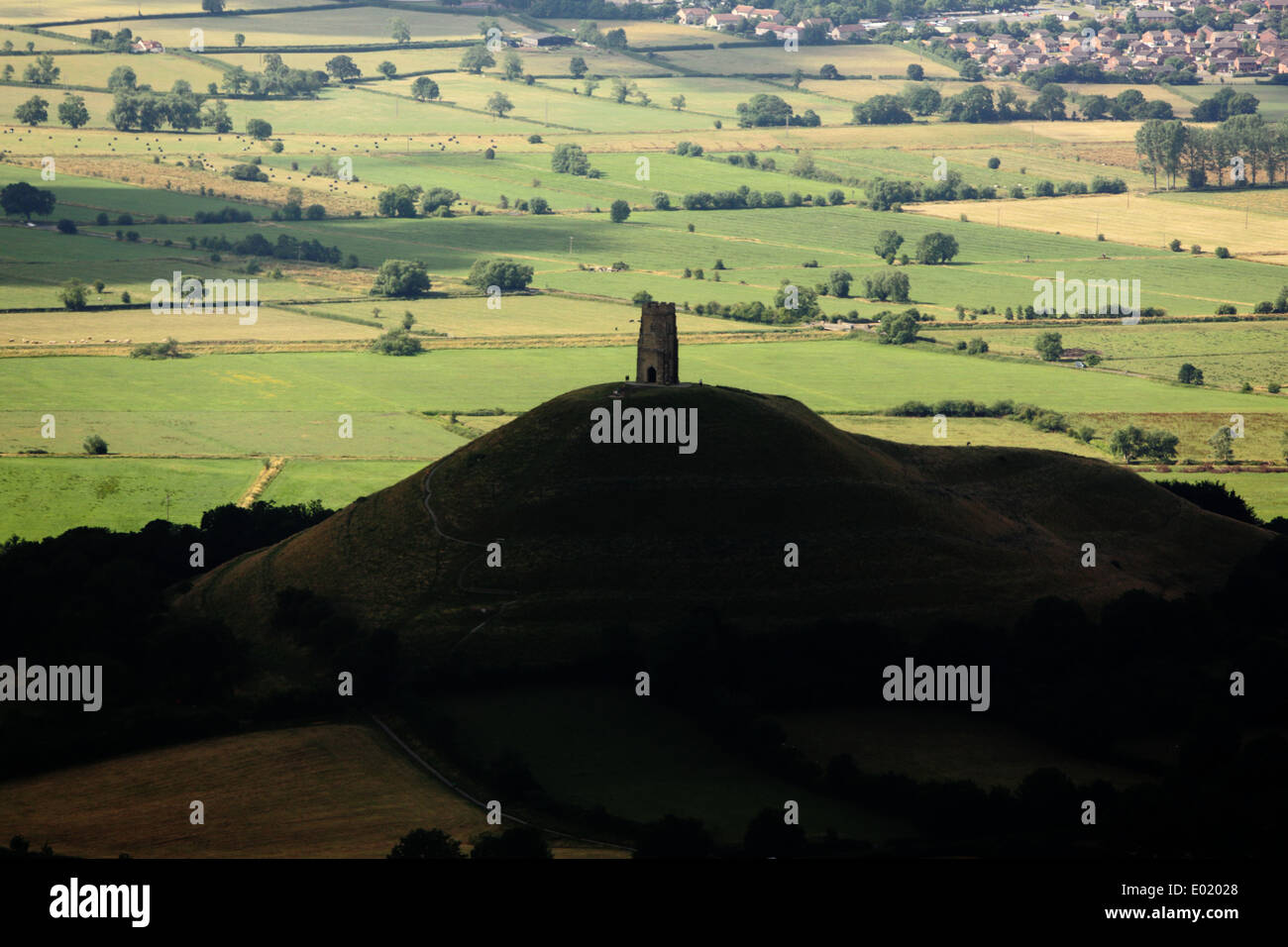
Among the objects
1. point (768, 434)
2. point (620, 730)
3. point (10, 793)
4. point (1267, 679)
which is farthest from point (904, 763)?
point (10, 793)

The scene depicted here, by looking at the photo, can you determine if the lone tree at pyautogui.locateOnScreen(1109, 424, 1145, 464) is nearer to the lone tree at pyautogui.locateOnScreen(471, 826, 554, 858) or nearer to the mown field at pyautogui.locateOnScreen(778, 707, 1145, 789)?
the mown field at pyautogui.locateOnScreen(778, 707, 1145, 789)

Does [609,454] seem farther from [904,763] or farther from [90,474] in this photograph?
[90,474]

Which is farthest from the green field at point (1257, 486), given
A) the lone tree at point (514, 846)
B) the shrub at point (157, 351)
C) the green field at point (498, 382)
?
the shrub at point (157, 351)

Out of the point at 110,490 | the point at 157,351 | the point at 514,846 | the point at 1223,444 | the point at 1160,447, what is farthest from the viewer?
the point at 157,351

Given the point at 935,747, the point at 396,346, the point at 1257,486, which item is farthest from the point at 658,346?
the point at 396,346

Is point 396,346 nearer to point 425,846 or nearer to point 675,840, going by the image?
point 675,840
